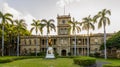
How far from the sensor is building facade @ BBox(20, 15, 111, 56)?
273 feet

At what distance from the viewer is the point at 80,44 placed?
3334 inches

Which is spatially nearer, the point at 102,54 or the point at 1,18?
the point at 1,18

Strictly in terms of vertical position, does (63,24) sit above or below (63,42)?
above

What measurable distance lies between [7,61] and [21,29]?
31570mm

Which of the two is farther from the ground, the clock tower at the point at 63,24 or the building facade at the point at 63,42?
the clock tower at the point at 63,24

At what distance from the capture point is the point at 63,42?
8419cm

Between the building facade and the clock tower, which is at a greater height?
the clock tower

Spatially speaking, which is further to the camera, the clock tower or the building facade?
the clock tower

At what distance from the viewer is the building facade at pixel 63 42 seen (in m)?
83.3

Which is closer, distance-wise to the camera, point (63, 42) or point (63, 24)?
point (63, 42)

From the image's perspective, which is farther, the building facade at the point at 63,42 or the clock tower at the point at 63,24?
the clock tower at the point at 63,24

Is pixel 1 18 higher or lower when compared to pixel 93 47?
higher

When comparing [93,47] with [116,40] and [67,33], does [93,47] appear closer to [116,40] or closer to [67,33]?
[67,33]

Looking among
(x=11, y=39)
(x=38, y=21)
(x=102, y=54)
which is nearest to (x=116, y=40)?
(x=102, y=54)
